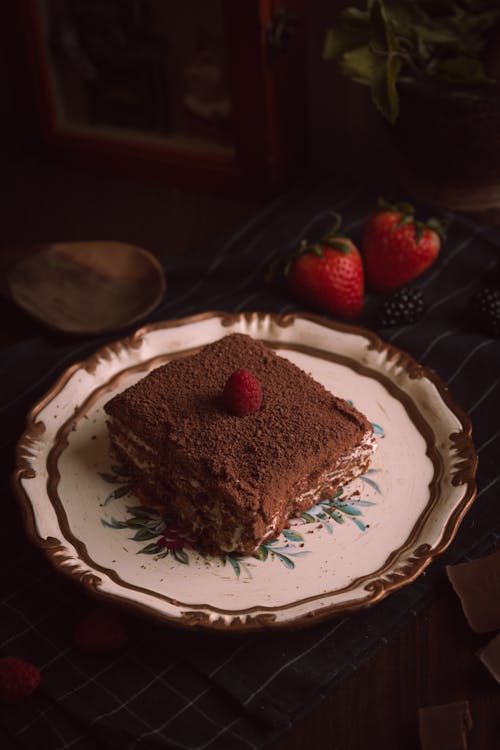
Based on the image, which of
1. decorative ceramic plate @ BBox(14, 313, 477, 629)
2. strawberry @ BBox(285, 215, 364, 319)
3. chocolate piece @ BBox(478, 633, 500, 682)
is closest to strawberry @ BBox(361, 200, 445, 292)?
strawberry @ BBox(285, 215, 364, 319)

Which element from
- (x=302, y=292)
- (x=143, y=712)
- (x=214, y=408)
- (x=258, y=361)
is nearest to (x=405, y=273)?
(x=302, y=292)

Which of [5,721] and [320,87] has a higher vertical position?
[320,87]

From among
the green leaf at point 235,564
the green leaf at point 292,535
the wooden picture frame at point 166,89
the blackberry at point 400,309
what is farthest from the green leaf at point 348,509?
the wooden picture frame at point 166,89

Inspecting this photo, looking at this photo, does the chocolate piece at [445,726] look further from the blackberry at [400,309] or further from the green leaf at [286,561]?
the blackberry at [400,309]

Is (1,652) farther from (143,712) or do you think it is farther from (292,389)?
(292,389)

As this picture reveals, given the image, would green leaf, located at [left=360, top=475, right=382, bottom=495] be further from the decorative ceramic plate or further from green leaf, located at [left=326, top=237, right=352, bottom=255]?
green leaf, located at [left=326, top=237, right=352, bottom=255]

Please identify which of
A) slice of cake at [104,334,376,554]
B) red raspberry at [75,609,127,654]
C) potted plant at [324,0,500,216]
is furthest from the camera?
potted plant at [324,0,500,216]

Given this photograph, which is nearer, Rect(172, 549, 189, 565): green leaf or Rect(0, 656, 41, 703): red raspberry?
Rect(0, 656, 41, 703): red raspberry
